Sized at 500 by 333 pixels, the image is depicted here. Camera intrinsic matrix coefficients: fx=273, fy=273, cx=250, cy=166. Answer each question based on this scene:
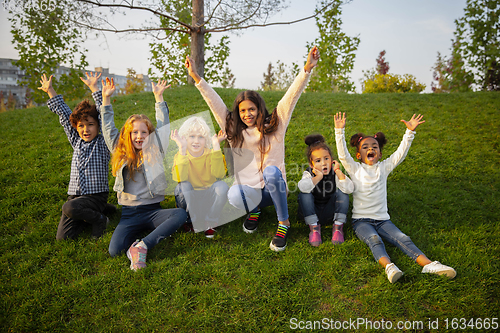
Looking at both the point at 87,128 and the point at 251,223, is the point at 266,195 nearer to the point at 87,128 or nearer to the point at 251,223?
the point at 251,223

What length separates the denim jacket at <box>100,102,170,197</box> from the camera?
3145mm

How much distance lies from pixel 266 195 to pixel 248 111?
3.37 ft

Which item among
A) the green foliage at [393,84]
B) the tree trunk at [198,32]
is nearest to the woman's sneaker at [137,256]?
the tree trunk at [198,32]

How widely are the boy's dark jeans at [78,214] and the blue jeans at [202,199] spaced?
987mm

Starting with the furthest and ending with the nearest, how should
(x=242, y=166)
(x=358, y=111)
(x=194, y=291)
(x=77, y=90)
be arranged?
(x=77, y=90) < (x=358, y=111) < (x=242, y=166) < (x=194, y=291)

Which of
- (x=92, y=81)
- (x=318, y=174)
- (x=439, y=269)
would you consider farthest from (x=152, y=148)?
(x=439, y=269)

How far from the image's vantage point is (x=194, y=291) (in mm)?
2502

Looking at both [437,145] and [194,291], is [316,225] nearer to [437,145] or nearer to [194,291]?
[194,291]

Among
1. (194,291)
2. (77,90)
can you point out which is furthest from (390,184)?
(77,90)

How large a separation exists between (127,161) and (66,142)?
12.8ft

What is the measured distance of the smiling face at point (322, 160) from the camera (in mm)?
3250

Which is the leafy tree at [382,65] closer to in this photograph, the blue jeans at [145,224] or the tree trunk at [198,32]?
the tree trunk at [198,32]

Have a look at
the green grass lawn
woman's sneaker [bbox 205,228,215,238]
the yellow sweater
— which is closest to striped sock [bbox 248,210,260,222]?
the green grass lawn

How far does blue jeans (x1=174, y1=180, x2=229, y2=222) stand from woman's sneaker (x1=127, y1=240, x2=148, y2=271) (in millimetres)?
663
